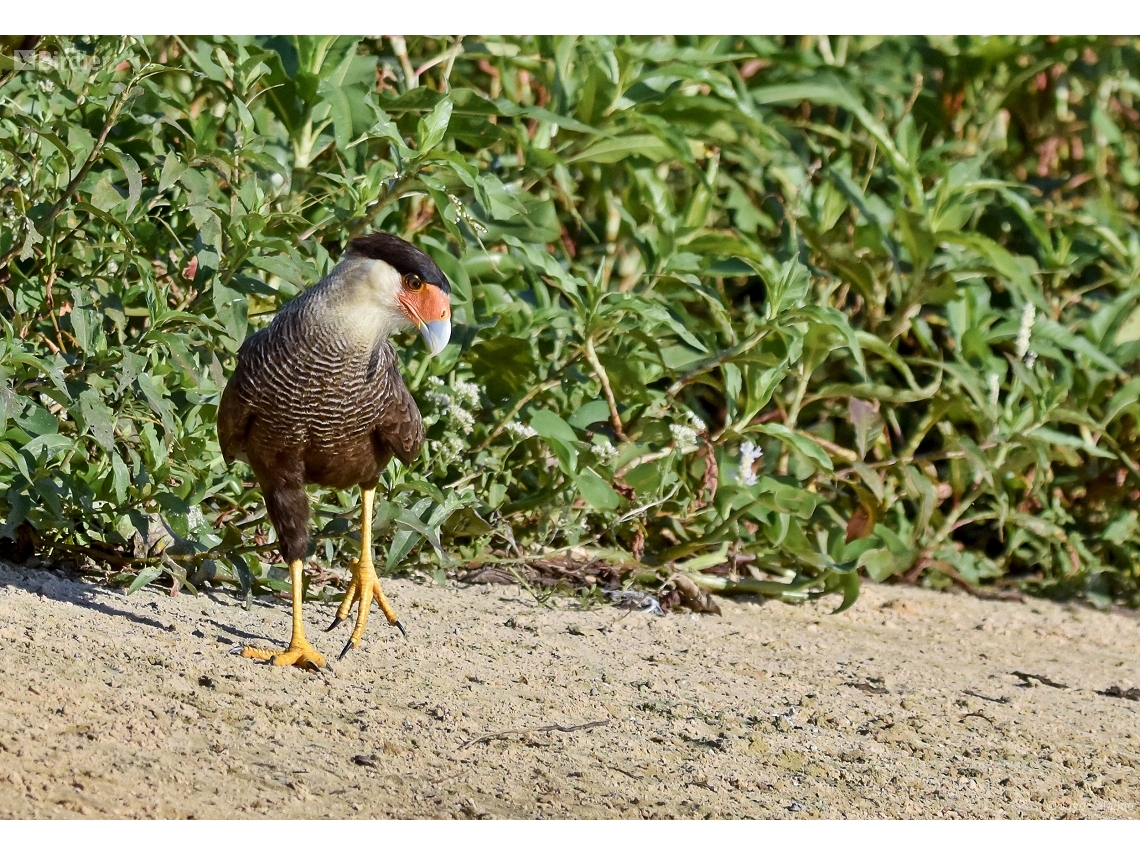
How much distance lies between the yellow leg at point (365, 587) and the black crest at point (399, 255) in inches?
27.7

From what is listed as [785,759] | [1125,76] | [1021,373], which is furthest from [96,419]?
[1125,76]

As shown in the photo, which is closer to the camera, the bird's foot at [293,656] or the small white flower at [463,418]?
the bird's foot at [293,656]

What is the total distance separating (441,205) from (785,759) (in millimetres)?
1764

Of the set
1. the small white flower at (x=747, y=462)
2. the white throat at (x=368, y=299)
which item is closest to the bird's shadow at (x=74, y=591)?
the white throat at (x=368, y=299)

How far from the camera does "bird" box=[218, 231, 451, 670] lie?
3711 mm

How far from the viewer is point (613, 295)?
15.8 ft

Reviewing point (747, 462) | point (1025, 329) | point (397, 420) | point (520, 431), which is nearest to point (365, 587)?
point (397, 420)

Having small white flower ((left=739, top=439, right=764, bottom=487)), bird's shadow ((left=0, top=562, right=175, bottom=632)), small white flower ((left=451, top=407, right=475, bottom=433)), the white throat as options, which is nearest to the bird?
the white throat

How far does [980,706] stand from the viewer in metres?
4.12

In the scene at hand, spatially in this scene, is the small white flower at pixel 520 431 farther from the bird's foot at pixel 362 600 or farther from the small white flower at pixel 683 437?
the bird's foot at pixel 362 600

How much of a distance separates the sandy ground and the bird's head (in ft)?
2.92

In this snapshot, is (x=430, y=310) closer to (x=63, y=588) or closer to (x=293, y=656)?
(x=293, y=656)

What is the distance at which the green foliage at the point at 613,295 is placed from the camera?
162 inches

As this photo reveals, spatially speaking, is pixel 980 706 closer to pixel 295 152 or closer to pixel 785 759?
pixel 785 759
